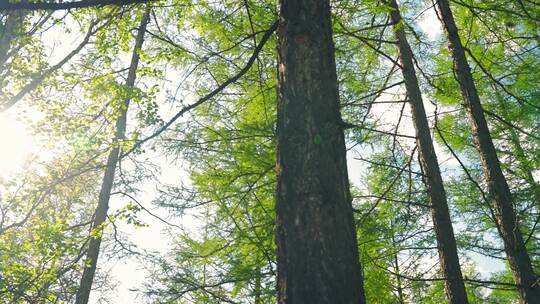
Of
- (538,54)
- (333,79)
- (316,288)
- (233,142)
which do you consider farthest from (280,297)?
(538,54)

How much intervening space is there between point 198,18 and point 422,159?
386cm

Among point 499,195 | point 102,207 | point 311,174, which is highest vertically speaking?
point 102,207

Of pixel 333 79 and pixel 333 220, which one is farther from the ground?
pixel 333 79

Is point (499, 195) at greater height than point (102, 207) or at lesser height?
lesser

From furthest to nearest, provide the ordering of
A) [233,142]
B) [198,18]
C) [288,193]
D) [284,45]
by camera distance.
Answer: [233,142] → [198,18] → [284,45] → [288,193]

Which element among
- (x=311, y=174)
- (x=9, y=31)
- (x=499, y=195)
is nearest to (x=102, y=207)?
(x=9, y=31)

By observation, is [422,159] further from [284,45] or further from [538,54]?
[538,54]

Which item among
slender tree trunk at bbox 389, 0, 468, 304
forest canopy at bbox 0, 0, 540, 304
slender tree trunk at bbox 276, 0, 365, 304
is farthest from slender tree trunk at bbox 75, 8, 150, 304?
slender tree trunk at bbox 276, 0, 365, 304

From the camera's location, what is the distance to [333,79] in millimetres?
2189

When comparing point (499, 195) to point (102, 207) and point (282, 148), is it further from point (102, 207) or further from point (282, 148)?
point (102, 207)

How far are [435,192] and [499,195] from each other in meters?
0.79

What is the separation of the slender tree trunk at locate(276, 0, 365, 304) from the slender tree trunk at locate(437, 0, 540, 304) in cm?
238

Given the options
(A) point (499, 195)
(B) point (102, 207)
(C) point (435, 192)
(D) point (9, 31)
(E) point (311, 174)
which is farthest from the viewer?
(B) point (102, 207)

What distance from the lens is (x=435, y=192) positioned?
5.30m
